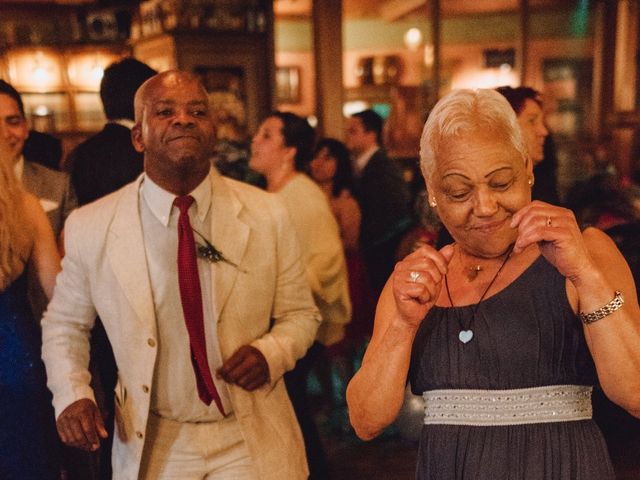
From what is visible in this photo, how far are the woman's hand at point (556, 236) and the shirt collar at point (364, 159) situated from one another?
4500 millimetres

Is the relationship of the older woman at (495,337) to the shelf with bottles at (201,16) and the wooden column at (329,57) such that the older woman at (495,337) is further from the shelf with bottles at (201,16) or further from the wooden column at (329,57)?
the shelf with bottles at (201,16)

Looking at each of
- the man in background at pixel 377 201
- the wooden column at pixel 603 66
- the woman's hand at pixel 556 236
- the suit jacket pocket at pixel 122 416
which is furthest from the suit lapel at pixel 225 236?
the wooden column at pixel 603 66

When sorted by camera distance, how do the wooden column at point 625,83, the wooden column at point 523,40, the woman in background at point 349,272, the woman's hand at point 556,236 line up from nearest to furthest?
the woman's hand at point 556,236 → the woman in background at point 349,272 → the wooden column at point 523,40 → the wooden column at point 625,83

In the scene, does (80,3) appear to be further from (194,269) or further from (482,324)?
(482,324)

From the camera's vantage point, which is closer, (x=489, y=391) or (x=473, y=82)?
(x=489, y=391)

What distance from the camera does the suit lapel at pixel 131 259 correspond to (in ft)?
7.05

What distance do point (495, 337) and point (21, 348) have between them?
64.3 inches

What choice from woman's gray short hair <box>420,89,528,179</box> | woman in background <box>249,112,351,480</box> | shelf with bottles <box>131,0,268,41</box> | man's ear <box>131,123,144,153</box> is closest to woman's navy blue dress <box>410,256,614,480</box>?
woman's gray short hair <box>420,89,528,179</box>

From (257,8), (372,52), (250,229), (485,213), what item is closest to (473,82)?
(372,52)

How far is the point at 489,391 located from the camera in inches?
61.2

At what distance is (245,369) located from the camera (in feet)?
7.00

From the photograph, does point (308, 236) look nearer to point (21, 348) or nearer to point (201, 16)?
point (21, 348)

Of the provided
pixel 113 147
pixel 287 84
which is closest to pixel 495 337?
pixel 113 147

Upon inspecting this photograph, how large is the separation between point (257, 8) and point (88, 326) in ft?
23.0
